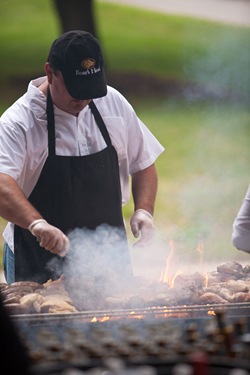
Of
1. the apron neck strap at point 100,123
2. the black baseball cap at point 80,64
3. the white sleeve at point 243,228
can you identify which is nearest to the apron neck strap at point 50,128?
the black baseball cap at point 80,64

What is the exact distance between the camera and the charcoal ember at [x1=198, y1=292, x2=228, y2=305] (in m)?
4.81

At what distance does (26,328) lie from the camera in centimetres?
426

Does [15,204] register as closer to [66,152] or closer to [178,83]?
[66,152]

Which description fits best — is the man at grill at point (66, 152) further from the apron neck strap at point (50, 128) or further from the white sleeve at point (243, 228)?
the white sleeve at point (243, 228)

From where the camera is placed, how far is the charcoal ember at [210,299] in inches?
189

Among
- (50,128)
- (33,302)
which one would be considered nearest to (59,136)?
(50,128)

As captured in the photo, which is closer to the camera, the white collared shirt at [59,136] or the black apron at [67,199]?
the white collared shirt at [59,136]

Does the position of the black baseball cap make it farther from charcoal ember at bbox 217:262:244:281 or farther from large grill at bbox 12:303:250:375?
large grill at bbox 12:303:250:375

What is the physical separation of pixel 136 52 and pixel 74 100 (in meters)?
8.06

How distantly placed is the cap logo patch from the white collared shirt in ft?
Result: 0.85

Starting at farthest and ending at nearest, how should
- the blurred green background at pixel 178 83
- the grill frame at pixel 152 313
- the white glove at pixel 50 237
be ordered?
the blurred green background at pixel 178 83 < the white glove at pixel 50 237 < the grill frame at pixel 152 313

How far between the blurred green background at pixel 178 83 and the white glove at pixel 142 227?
17.6ft

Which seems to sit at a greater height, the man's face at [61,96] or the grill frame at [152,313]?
the man's face at [61,96]

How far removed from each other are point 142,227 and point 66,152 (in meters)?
0.59
